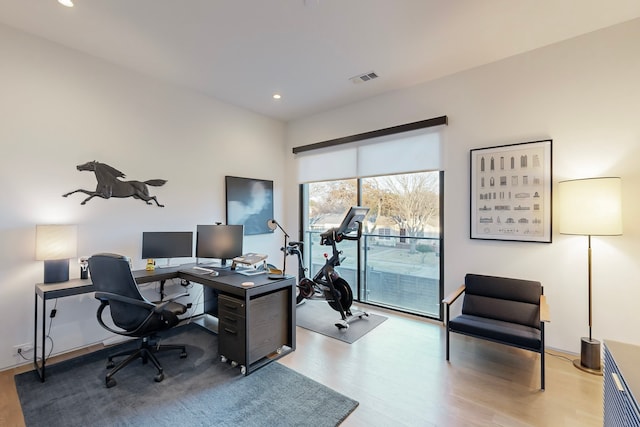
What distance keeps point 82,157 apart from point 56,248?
1.03m

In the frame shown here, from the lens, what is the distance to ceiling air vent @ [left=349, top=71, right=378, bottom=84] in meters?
3.60

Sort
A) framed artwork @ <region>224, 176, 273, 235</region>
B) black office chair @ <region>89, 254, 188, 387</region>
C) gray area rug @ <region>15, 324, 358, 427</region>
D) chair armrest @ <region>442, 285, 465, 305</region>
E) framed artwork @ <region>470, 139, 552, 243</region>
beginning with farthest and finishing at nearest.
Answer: framed artwork @ <region>224, 176, 273, 235</region> < framed artwork @ <region>470, 139, 552, 243</region> < chair armrest @ <region>442, 285, 465, 305</region> < black office chair @ <region>89, 254, 188, 387</region> < gray area rug @ <region>15, 324, 358, 427</region>

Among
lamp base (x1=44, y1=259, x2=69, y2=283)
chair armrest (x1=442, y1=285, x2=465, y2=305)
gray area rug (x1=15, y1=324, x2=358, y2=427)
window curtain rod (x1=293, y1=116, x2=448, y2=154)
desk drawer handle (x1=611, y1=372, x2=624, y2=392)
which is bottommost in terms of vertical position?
gray area rug (x1=15, y1=324, x2=358, y2=427)

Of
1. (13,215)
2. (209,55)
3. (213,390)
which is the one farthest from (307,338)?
(209,55)

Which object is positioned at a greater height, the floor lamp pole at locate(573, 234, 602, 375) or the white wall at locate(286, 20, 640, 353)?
the white wall at locate(286, 20, 640, 353)

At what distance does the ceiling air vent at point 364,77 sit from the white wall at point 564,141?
2.65 feet

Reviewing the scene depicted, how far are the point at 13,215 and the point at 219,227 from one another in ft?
6.12

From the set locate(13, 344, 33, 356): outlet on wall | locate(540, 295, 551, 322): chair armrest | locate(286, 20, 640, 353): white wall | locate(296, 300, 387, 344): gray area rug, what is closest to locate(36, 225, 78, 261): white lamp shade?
locate(13, 344, 33, 356): outlet on wall

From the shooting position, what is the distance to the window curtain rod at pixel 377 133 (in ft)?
12.2

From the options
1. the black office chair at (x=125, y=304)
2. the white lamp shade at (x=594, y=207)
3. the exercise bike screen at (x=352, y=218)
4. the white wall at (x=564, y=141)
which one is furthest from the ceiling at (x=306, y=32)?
the black office chair at (x=125, y=304)

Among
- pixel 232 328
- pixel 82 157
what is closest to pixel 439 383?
pixel 232 328

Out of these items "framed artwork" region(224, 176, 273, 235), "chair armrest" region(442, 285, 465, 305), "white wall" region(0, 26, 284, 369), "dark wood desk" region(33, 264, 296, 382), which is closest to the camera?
"dark wood desk" region(33, 264, 296, 382)

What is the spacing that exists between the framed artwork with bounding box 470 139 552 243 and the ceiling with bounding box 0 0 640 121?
1.10 meters

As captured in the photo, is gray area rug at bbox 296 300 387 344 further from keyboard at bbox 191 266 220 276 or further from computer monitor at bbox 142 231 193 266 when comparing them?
computer monitor at bbox 142 231 193 266
